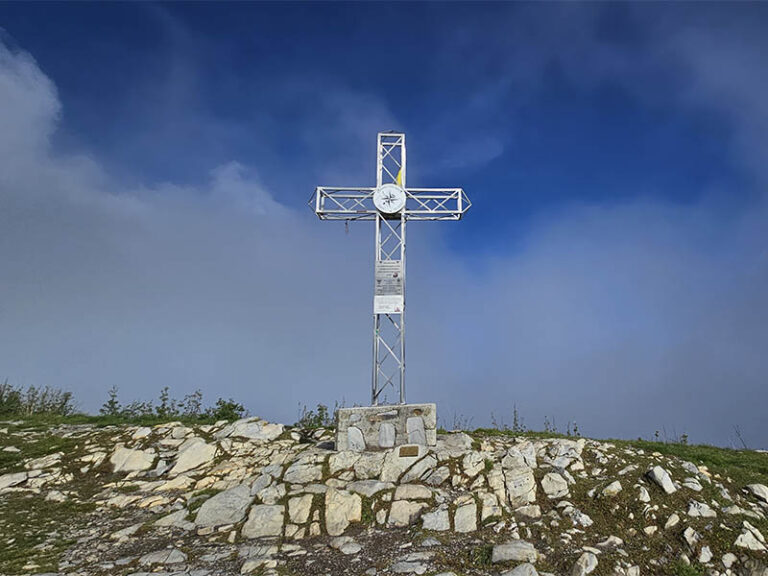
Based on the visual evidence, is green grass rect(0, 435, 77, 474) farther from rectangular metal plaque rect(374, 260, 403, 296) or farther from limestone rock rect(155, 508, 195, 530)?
rectangular metal plaque rect(374, 260, 403, 296)

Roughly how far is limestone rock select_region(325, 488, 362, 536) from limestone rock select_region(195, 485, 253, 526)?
6.00ft

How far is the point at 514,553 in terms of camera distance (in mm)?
7551

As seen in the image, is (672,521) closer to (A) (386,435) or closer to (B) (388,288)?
(A) (386,435)

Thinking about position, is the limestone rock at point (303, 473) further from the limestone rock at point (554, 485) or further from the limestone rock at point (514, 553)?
the limestone rock at point (554, 485)

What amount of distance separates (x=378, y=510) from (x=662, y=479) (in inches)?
236

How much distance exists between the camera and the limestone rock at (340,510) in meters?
8.90

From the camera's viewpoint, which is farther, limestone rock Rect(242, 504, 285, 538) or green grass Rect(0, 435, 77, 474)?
green grass Rect(0, 435, 77, 474)

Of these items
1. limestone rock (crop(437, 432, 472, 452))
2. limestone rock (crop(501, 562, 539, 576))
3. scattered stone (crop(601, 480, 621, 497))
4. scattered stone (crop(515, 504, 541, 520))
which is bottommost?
limestone rock (crop(501, 562, 539, 576))

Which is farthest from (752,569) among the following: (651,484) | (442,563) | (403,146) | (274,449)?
(403,146)

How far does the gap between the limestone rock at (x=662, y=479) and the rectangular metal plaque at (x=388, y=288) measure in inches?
280

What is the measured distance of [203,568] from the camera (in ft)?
24.8

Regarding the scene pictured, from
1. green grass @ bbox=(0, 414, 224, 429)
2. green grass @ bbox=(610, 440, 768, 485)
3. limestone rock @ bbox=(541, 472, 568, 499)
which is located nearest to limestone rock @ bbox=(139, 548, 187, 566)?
limestone rock @ bbox=(541, 472, 568, 499)

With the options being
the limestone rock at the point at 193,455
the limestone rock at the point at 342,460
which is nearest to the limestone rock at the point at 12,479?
the limestone rock at the point at 193,455

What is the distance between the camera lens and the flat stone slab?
11773mm
